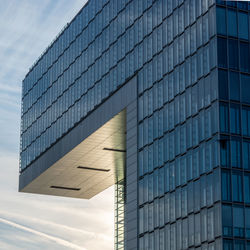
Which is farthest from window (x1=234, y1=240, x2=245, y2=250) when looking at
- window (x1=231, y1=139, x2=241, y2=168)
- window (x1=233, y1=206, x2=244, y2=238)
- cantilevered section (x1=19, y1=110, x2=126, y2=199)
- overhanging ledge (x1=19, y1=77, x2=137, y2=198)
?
cantilevered section (x1=19, y1=110, x2=126, y2=199)

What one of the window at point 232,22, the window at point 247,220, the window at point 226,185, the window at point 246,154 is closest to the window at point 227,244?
the window at point 247,220

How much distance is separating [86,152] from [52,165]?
276 inches

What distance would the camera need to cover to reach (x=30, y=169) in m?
102

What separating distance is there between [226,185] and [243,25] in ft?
46.3

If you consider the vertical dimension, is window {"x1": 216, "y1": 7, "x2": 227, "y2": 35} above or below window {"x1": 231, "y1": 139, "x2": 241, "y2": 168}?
above

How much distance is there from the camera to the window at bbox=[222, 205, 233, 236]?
178ft

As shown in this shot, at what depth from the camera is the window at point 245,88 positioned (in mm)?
59094

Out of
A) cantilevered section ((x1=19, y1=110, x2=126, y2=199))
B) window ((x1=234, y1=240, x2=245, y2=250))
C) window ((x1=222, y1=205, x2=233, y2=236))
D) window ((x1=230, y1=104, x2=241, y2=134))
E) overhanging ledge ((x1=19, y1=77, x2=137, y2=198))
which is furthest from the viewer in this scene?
cantilevered section ((x1=19, y1=110, x2=126, y2=199))

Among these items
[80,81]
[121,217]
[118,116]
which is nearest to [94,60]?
[80,81]

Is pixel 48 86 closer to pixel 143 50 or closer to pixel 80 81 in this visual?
pixel 80 81

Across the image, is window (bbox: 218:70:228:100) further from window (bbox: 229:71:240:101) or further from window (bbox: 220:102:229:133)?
window (bbox: 220:102:229:133)

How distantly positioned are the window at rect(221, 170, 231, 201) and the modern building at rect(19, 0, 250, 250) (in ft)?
0.28

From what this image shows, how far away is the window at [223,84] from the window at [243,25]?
163 inches

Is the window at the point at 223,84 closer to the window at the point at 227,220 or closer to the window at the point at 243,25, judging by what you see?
the window at the point at 243,25
